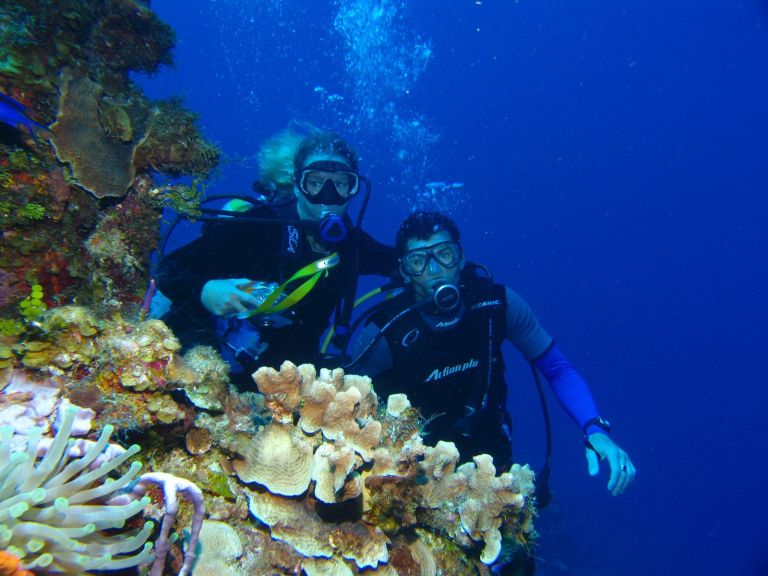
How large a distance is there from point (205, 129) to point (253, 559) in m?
2.91

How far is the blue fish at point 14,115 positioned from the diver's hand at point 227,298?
1.44m

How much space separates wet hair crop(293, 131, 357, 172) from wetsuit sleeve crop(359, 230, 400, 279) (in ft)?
3.09

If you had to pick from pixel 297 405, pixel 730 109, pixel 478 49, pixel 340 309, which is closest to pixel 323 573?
pixel 297 405

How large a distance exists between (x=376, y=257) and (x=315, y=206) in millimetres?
1124

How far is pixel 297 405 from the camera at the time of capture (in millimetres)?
2416

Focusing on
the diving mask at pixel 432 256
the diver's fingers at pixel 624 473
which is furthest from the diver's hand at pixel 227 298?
the diver's fingers at pixel 624 473

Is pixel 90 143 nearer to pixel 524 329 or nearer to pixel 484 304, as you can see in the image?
pixel 484 304

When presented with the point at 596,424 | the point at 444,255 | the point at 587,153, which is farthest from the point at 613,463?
the point at 587,153

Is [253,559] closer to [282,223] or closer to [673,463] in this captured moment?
[282,223]

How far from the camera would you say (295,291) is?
11.5 feet

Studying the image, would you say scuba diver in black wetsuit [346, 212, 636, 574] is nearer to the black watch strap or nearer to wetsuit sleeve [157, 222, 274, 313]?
the black watch strap

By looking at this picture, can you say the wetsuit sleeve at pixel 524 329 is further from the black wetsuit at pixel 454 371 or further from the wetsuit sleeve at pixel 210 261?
the wetsuit sleeve at pixel 210 261

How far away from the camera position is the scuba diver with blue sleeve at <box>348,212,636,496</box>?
4.67m

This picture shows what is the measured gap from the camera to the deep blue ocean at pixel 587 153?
70.6 metres
